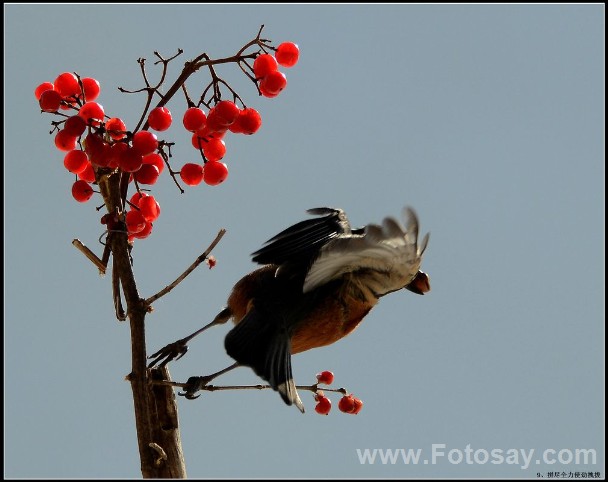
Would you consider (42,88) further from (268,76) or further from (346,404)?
(346,404)

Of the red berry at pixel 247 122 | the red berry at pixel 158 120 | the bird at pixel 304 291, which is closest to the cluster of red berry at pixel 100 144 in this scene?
the red berry at pixel 158 120

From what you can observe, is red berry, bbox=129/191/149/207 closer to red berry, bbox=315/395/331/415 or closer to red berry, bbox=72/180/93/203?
red berry, bbox=72/180/93/203

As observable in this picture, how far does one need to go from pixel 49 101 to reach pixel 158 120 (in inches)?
18.2

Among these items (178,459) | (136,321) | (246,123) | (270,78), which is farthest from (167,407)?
(270,78)

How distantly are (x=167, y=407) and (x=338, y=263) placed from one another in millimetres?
849

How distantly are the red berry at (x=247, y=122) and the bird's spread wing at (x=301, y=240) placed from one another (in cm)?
53

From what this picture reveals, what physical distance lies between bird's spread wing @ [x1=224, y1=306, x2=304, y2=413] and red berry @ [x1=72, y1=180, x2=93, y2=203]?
0.80 metres

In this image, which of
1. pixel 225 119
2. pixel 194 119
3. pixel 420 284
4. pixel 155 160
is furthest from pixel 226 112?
pixel 420 284

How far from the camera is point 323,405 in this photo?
132 inches

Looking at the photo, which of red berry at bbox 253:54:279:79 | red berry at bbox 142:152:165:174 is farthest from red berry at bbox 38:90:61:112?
red berry at bbox 253:54:279:79

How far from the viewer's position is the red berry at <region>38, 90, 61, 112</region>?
2.69 m

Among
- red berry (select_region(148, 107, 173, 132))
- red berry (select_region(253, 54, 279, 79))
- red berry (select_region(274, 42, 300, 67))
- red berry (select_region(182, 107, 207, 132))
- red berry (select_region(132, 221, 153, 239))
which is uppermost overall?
red berry (select_region(274, 42, 300, 67))

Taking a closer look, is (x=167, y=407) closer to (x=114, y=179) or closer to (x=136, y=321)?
(x=136, y=321)

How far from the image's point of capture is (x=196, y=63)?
2.51 m
